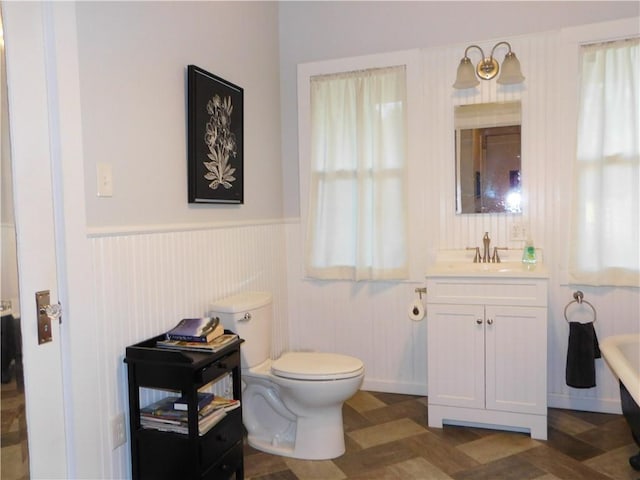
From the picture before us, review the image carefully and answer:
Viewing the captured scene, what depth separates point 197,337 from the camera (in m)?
1.99

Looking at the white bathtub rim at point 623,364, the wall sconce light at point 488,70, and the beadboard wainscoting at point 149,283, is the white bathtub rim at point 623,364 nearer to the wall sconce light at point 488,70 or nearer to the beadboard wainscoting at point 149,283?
the wall sconce light at point 488,70

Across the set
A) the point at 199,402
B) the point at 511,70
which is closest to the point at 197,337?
the point at 199,402

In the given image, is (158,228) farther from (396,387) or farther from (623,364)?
(623,364)

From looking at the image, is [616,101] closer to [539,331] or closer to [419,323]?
[539,331]

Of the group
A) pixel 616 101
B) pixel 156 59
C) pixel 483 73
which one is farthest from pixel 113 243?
pixel 616 101

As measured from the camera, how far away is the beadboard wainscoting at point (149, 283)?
73.1 inches

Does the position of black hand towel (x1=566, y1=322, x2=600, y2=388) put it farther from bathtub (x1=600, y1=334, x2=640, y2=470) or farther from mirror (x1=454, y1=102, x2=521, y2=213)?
mirror (x1=454, y1=102, x2=521, y2=213)

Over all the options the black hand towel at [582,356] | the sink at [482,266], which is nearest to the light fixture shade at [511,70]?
the sink at [482,266]

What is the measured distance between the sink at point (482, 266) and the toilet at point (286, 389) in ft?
2.37

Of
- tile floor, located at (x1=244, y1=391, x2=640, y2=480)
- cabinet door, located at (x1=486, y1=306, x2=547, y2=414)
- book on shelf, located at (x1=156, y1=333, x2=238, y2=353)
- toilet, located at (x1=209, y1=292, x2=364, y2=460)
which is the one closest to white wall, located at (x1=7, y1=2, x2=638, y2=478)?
book on shelf, located at (x1=156, y1=333, x2=238, y2=353)

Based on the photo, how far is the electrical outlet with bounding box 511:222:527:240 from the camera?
292cm

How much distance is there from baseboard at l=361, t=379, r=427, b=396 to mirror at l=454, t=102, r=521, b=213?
1.15 m

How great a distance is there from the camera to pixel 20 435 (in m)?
1.59

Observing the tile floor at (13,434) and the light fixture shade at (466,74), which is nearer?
the tile floor at (13,434)
